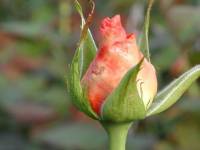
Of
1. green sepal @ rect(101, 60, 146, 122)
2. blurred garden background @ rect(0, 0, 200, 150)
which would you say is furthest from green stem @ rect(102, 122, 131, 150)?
blurred garden background @ rect(0, 0, 200, 150)

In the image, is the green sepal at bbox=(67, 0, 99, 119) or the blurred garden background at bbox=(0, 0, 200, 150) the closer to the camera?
the green sepal at bbox=(67, 0, 99, 119)

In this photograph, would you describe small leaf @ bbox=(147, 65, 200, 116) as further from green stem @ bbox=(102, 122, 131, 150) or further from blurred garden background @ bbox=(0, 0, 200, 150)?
blurred garden background @ bbox=(0, 0, 200, 150)

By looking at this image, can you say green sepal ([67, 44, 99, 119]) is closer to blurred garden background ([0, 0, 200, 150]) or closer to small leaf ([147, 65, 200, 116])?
small leaf ([147, 65, 200, 116])

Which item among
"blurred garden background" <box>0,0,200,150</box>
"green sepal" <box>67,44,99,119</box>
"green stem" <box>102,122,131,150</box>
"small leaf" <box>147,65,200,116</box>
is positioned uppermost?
"green sepal" <box>67,44,99,119</box>

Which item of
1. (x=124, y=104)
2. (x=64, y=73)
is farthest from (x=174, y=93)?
(x=64, y=73)

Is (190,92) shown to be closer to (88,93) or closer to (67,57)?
(67,57)

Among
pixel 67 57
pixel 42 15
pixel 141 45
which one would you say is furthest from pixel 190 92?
pixel 42 15

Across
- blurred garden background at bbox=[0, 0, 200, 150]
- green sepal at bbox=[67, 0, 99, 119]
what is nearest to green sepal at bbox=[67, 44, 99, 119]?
green sepal at bbox=[67, 0, 99, 119]

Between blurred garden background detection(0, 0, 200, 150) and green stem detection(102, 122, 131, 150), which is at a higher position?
green stem detection(102, 122, 131, 150)
